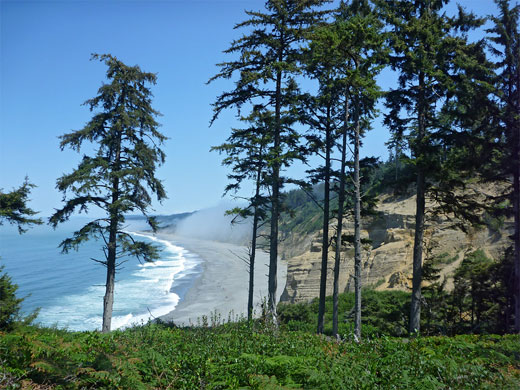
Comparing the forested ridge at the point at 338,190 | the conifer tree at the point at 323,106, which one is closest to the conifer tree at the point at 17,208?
the forested ridge at the point at 338,190

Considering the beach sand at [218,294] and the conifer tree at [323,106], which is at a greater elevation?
the conifer tree at [323,106]

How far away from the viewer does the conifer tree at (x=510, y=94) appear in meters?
13.2

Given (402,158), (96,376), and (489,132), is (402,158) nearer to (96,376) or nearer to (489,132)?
(489,132)

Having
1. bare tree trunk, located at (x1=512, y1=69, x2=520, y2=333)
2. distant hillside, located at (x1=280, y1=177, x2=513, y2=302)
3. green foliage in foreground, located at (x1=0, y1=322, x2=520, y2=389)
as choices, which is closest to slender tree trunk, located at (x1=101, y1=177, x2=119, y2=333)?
green foliage in foreground, located at (x1=0, y1=322, x2=520, y2=389)

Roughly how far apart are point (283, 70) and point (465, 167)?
7909 mm

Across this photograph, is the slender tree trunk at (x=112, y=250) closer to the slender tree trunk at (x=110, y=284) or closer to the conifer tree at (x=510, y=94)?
the slender tree trunk at (x=110, y=284)

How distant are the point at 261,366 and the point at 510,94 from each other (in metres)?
14.2

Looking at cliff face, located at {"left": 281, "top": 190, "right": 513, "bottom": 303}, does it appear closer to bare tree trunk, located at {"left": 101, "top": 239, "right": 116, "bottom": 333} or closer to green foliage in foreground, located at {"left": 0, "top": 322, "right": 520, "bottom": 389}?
bare tree trunk, located at {"left": 101, "top": 239, "right": 116, "bottom": 333}

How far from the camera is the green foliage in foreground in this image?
4441 millimetres

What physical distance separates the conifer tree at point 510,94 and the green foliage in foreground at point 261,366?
8.94m

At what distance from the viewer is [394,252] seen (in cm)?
3030

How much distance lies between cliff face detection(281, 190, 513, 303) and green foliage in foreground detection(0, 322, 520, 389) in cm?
2021

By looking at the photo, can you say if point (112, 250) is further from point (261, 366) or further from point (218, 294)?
point (218, 294)

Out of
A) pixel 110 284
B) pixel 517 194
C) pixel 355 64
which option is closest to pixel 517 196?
pixel 517 194
